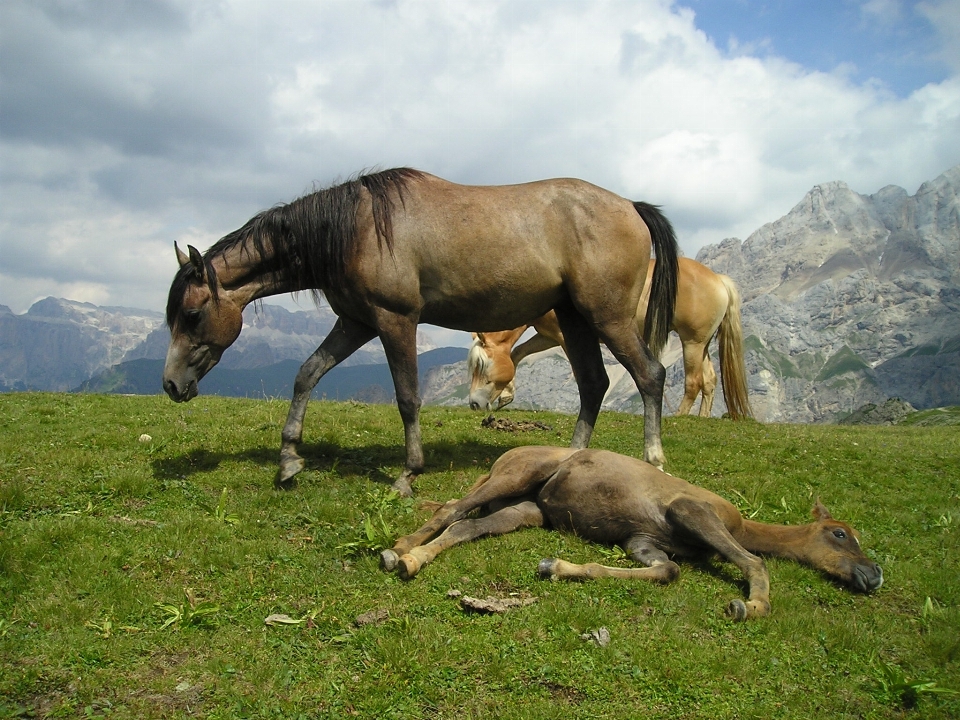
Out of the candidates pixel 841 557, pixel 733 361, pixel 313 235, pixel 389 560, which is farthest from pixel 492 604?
pixel 733 361

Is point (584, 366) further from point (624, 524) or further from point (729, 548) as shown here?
point (729, 548)

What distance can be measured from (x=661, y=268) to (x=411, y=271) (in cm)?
365

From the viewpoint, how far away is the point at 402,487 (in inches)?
305

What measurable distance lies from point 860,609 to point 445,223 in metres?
5.58

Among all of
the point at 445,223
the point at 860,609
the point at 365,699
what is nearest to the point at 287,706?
the point at 365,699

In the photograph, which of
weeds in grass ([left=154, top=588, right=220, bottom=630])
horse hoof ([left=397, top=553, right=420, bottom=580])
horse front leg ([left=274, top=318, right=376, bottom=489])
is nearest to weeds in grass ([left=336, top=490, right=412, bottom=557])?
horse hoof ([left=397, top=553, right=420, bottom=580])

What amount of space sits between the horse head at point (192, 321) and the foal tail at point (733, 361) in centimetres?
1139

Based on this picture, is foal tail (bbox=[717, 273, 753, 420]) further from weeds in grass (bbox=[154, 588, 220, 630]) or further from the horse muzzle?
weeds in grass (bbox=[154, 588, 220, 630])

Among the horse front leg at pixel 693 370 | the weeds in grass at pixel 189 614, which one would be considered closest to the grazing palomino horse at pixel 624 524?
the weeds in grass at pixel 189 614

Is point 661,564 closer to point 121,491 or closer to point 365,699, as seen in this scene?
point 365,699

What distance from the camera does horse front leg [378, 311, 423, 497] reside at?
7.95 m

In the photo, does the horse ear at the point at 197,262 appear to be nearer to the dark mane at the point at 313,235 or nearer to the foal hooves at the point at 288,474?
the dark mane at the point at 313,235

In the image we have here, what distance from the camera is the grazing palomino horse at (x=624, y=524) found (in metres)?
5.87

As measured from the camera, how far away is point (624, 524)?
650cm
